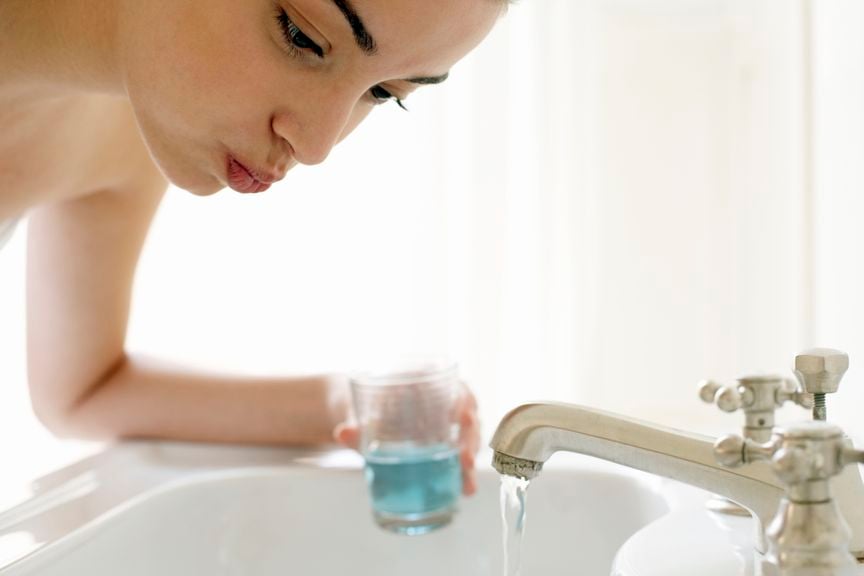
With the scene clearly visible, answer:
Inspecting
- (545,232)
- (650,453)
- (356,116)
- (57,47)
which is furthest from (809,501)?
(545,232)

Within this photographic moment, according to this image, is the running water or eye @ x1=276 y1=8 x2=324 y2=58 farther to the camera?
eye @ x1=276 y1=8 x2=324 y2=58

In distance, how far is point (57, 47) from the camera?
784 mm

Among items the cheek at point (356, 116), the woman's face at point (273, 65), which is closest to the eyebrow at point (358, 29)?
the woman's face at point (273, 65)

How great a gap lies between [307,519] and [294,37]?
38cm

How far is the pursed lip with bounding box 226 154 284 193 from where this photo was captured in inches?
26.9

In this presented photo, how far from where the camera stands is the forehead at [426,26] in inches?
22.7

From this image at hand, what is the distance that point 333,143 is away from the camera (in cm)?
67

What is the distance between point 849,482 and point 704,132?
1304 millimetres

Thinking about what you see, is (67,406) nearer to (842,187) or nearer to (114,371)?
(114,371)

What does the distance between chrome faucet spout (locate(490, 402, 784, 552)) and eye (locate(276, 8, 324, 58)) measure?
282 mm

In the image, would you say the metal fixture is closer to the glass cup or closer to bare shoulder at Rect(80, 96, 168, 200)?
the glass cup

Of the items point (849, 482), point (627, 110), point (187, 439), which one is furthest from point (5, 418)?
point (627, 110)

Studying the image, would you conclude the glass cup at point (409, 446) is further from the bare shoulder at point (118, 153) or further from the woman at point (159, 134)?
the bare shoulder at point (118, 153)

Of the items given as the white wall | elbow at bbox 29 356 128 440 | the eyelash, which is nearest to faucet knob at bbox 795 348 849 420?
the white wall
